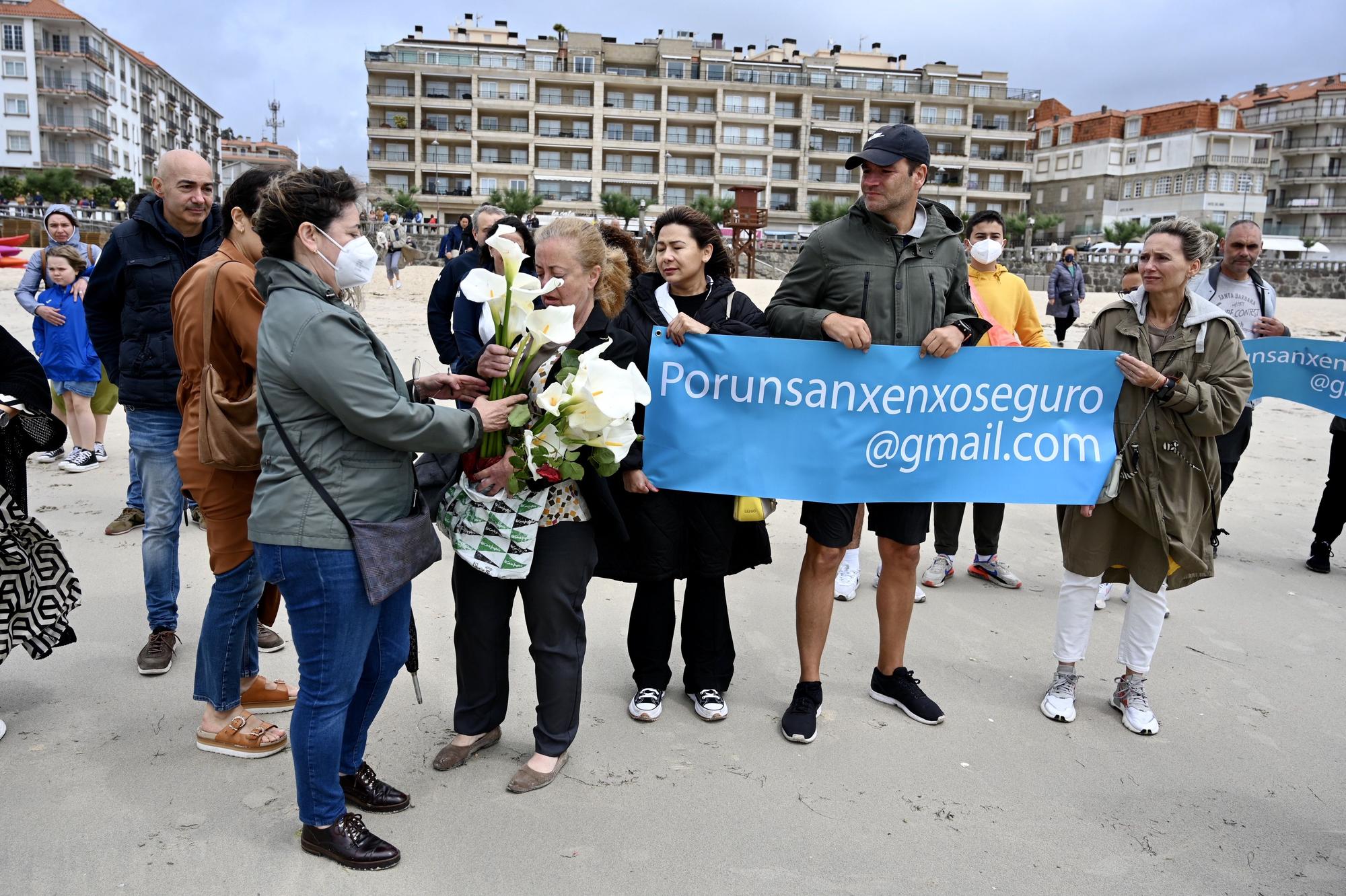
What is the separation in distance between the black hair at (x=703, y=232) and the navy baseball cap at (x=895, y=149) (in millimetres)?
620

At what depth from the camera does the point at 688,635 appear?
4016 millimetres

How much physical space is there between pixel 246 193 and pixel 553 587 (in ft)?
6.07

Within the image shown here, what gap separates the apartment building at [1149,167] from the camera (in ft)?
262

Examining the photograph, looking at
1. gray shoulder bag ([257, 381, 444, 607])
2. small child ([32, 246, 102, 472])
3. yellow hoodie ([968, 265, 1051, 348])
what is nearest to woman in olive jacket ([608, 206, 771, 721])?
gray shoulder bag ([257, 381, 444, 607])

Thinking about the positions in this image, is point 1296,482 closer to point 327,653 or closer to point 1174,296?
point 1174,296

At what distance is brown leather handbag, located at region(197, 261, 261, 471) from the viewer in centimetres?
315

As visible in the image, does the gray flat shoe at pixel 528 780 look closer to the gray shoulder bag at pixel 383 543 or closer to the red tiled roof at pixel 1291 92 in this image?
the gray shoulder bag at pixel 383 543

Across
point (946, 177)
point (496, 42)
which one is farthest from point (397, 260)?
point (946, 177)

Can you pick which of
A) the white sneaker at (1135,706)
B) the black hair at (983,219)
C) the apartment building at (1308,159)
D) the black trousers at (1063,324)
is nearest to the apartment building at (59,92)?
the black trousers at (1063,324)

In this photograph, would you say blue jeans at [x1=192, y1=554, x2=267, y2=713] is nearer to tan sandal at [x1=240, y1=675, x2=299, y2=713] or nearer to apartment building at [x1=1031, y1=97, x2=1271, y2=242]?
tan sandal at [x1=240, y1=675, x2=299, y2=713]

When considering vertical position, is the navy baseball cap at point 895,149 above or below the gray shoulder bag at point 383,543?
above

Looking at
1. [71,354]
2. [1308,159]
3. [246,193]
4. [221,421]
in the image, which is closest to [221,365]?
[221,421]

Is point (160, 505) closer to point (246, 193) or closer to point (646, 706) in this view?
point (246, 193)

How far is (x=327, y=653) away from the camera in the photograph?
2.65m
